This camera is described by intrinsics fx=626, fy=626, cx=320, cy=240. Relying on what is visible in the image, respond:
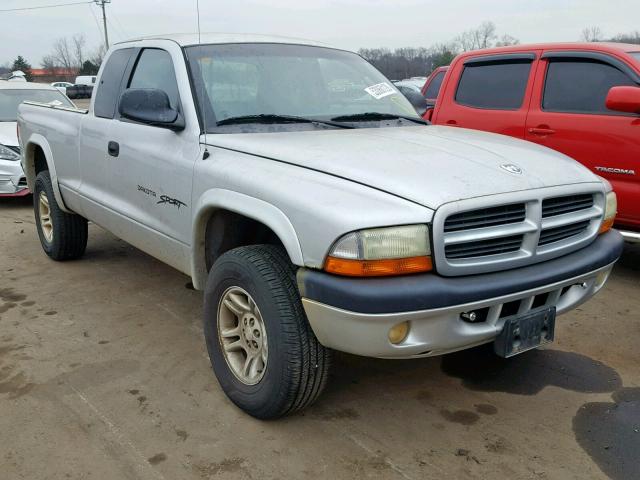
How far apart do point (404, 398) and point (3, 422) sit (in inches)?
75.3

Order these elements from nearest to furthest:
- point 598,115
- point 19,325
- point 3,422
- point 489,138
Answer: point 3,422
point 489,138
point 19,325
point 598,115

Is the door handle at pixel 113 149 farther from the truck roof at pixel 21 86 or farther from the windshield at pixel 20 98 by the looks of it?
the truck roof at pixel 21 86

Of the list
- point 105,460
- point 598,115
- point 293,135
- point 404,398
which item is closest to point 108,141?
point 293,135

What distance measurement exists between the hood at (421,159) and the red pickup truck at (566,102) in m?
1.70

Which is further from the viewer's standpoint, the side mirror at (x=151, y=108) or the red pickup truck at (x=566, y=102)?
the red pickup truck at (x=566, y=102)

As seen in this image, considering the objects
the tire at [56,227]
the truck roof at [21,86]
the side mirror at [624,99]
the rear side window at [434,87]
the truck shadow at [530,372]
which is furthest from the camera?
the rear side window at [434,87]

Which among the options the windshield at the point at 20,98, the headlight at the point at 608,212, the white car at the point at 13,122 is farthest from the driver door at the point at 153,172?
the windshield at the point at 20,98

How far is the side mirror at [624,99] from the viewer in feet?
14.4

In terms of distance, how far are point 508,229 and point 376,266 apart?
0.59 metres

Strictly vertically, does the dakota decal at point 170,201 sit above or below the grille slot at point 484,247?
below

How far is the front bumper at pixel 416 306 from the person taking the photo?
2307 mm

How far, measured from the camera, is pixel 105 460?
2.62 meters

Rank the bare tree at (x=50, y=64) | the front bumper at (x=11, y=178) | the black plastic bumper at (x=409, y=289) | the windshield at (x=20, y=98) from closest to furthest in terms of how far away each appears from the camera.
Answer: the black plastic bumper at (x=409, y=289) → the front bumper at (x=11, y=178) → the windshield at (x=20, y=98) → the bare tree at (x=50, y=64)

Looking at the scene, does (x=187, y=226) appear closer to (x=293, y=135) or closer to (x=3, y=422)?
(x=293, y=135)
